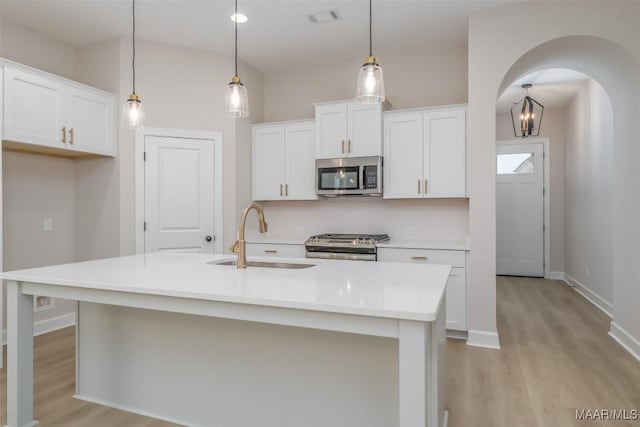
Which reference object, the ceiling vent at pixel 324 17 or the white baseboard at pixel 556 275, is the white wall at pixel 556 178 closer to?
the white baseboard at pixel 556 275

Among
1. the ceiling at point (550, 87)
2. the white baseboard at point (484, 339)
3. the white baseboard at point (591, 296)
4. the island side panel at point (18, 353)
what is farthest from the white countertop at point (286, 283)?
the ceiling at point (550, 87)

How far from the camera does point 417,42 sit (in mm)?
4094

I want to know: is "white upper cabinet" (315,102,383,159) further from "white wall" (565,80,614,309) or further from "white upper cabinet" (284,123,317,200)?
"white wall" (565,80,614,309)

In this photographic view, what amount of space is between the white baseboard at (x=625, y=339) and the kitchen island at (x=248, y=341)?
217 cm

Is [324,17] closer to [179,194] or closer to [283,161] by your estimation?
[283,161]

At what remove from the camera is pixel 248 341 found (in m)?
2.03

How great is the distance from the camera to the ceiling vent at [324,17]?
3510mm

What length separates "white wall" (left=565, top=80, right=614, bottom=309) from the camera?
4.42 meters

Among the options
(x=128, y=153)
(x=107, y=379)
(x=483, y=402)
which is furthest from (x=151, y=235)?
(x=483, y=402)

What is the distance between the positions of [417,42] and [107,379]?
→ 398cm

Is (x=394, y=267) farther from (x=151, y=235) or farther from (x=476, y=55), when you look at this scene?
(x=151, y=235)

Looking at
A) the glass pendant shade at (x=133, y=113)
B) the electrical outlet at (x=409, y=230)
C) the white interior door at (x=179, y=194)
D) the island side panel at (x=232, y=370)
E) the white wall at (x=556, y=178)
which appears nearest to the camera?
the island side panel at (x=232, y=370)

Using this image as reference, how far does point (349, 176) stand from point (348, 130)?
486mm

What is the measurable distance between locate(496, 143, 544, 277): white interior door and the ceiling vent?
177 inches
